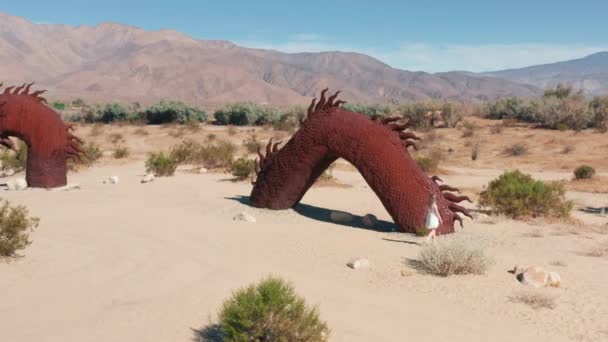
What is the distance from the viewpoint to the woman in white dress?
986 centimetres

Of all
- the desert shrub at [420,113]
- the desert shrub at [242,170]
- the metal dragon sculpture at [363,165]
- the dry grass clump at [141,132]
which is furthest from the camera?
the desert shrub at [420,113]

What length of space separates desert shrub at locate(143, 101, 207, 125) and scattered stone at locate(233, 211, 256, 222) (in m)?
34.7

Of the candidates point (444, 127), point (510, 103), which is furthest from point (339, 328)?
point (510, 103)

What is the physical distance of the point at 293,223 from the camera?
11.8m

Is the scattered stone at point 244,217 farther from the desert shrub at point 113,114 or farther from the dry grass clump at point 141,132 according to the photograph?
the desert shrub at point 113,114

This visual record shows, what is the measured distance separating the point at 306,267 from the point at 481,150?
2457 centimetres

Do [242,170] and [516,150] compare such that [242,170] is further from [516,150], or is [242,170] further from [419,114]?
[419,114]

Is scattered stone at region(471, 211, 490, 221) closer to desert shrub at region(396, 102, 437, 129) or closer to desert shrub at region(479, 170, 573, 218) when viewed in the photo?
desert shrub at region(479, 170, 573, 218)

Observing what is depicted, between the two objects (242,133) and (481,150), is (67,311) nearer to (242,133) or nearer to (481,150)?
(481,150)

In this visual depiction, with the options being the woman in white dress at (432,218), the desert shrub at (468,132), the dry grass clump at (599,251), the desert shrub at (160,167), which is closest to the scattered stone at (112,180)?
the desert shrub at (160,167)

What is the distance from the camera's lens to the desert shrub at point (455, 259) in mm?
8477

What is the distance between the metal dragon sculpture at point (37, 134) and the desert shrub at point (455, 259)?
33.5 feet

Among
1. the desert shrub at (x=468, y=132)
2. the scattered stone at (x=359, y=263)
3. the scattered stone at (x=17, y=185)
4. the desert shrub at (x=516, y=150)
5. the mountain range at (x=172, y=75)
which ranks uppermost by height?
the mountain range at (x=172, y=75)

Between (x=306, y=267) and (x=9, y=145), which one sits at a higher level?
(x=9, y=145)
